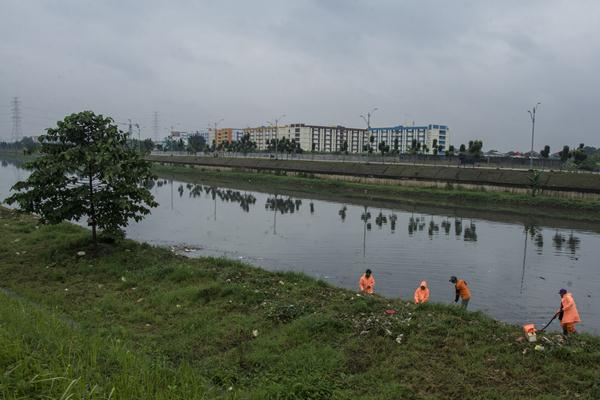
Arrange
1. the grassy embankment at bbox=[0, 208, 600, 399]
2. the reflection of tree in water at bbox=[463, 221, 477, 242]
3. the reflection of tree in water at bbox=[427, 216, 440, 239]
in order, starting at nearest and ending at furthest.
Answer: the grassy embankment at bbox=[0, 208, 600, 399]
the reflection of tree in water at bbox=[463, 221, 477, 242]
the reflection of tree in water at bbox=[427, 216, 440, 239]

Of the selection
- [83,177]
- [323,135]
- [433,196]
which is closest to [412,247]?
[83,177]

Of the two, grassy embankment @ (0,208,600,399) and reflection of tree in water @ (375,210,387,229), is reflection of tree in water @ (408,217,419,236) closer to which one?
reflection of tree in water @ (375,210,387,229)

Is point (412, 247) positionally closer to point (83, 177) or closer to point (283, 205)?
point (83, 177)

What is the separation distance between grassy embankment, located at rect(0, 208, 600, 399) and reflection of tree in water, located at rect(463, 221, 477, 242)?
18.6 m

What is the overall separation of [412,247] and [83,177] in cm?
1724

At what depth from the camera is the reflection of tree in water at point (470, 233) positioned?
31067mm

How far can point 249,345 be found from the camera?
1004 centimetres

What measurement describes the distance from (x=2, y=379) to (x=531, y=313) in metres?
15.2

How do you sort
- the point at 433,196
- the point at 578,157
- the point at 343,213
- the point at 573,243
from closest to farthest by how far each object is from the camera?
1. the point at 573,243
2. the point at 343,213
3. the point at 433,196
4. the point at 578,157

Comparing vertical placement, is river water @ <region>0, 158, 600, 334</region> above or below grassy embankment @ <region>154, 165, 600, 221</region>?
below

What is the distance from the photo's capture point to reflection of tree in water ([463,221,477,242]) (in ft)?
102

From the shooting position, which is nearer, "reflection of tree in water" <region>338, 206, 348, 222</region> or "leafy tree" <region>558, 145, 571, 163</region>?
"reflection of tree in water" <region>338, 206, 348, 222</region>

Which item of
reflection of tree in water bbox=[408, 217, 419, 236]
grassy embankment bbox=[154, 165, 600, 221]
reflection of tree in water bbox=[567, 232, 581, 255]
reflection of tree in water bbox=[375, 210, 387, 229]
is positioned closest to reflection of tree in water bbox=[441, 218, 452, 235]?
reflection of tree in water bbox=[408, 217, 419, 236]

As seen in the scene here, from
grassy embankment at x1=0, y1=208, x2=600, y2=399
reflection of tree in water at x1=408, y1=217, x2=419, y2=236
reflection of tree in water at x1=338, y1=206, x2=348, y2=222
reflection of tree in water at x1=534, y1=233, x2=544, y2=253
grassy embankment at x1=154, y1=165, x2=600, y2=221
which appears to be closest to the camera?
grassy embankment at x1=0, y1=208, x2=600, y2=399
